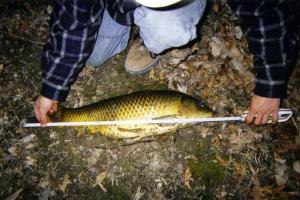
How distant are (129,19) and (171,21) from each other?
63 cm

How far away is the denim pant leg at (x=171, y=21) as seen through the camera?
302 centimetres

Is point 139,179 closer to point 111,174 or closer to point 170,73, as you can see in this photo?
point 111,174

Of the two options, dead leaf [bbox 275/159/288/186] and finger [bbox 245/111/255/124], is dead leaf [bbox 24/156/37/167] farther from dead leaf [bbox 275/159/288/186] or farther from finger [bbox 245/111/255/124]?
dead leaf [bbox 275/159/288/186]

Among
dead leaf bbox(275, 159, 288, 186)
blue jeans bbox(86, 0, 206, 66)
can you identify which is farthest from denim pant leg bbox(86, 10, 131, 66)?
dead leaf bbox(275, 159, 288, 186)

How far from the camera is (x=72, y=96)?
4.12 metres

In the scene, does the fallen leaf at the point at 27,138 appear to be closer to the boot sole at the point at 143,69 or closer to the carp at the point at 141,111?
the carp at the point at 141,111

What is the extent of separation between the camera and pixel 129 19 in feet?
11.3

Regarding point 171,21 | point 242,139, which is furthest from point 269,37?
point 242,139

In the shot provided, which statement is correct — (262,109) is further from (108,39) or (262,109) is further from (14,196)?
(14,196)

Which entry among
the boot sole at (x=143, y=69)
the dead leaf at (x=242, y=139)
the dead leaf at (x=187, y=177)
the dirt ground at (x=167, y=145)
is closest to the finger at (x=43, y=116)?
the dirt ground at (x=167, y=145)

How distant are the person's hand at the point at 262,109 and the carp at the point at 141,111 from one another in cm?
46

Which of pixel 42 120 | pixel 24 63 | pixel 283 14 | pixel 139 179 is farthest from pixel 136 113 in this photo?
pixel 24 63

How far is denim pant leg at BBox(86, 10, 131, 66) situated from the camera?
3.81m

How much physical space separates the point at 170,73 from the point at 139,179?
151 cm
